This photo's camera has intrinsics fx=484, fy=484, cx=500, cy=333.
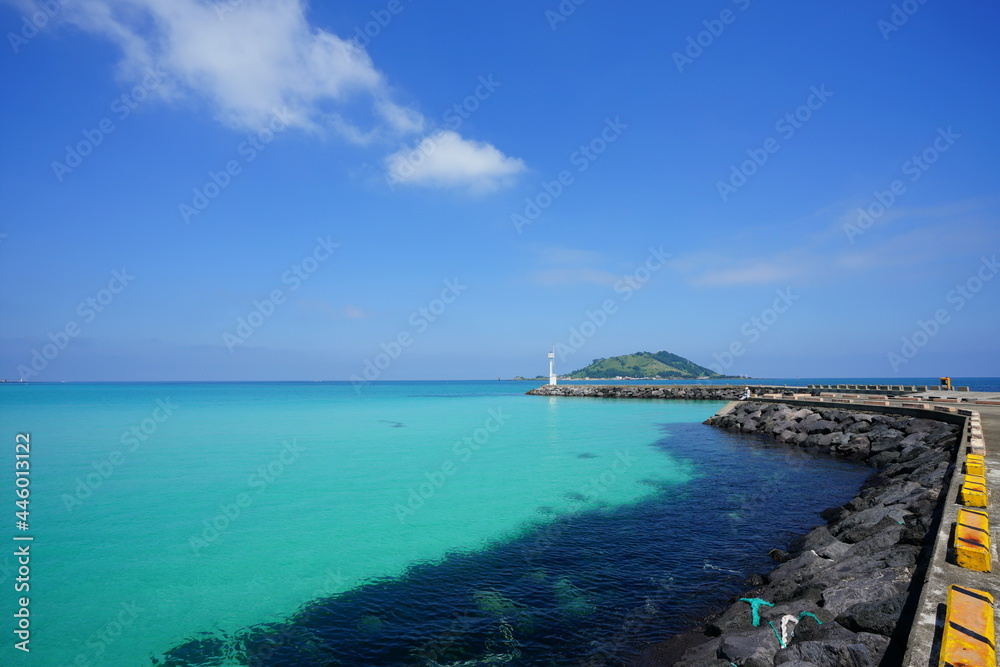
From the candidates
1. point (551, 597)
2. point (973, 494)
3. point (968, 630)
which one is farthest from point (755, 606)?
point (973, 494)

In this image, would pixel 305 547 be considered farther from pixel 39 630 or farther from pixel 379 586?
pixel 39 630

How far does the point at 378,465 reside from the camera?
80.6 feet

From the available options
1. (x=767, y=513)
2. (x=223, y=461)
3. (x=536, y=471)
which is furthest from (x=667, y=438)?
(x=223, y=461)

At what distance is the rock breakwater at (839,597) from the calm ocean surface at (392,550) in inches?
34.7

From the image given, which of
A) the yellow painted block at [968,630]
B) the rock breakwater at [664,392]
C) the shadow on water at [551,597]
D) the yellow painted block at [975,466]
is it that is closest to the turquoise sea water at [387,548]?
the shadow on water at [551,597]

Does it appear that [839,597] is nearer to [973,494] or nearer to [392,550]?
[973,494]

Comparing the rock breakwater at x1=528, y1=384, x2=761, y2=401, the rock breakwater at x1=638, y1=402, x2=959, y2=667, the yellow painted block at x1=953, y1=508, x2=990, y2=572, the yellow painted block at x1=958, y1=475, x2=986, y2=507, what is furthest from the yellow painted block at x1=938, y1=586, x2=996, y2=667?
the rock breakwater at x1=528, y1=384, x2=761, y2=401

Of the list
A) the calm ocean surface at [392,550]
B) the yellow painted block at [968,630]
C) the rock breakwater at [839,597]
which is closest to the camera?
the yellow painted block at [968,630]

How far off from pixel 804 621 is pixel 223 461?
27.1 m

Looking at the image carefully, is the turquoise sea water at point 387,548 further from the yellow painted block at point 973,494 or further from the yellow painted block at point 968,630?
the yellow painted block at point 968,630

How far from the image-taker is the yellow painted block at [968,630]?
4.09m

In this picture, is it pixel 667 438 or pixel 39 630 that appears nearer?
pixel 39 630

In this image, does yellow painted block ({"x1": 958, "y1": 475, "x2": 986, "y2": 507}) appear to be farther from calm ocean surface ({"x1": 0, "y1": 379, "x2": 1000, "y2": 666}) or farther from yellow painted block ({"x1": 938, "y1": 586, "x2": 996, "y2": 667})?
yellow painted block ({"x1": 938, "y1": 586, "x2": 996, "y2": 667})

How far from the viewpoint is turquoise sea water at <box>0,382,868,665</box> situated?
27.1 feet
